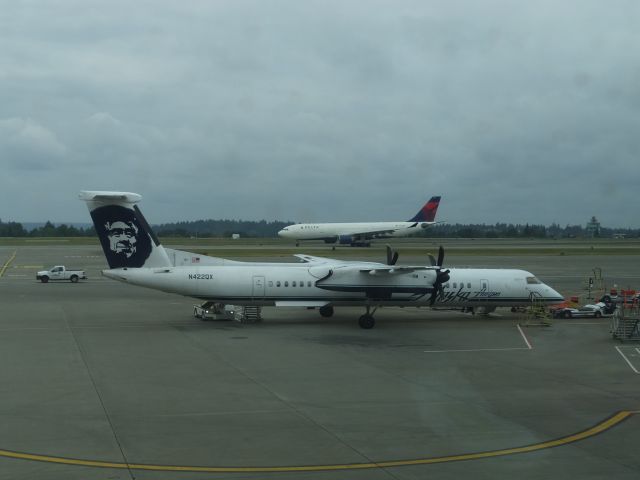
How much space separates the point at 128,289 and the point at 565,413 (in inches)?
1612

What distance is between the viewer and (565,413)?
18.9m

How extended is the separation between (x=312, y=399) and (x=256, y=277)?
15813 mm

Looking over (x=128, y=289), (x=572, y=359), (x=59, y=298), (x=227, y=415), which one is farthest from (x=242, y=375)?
(x=128, y=289)

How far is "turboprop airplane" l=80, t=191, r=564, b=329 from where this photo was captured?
34.5 m

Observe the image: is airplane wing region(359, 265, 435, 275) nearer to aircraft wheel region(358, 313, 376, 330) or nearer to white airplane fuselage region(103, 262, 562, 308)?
white airplane fuselage region(103, 262, 562, 308)

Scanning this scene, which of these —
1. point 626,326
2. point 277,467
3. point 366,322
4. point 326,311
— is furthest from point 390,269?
point 277,467

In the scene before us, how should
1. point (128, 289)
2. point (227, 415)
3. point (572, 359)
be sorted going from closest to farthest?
point (227, 415) < point (572, 359) < point (128, 289)

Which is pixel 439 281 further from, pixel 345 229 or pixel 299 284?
pixel 345 229

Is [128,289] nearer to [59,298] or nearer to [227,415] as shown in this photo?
[59,298]

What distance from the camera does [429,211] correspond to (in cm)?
11456

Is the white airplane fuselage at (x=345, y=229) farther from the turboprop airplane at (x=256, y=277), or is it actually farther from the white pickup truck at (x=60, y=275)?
the turboprop airplane at (x=256, y=277)

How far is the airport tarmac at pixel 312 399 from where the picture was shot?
1465 cm

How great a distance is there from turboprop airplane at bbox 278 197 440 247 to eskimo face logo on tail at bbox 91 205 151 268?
7945 cm

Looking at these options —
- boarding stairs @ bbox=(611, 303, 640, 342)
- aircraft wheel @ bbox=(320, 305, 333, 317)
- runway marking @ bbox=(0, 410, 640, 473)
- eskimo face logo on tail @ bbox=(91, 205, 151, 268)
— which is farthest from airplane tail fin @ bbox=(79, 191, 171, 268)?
boarding stairs @ bbox=(611, 303, 640, 342)
